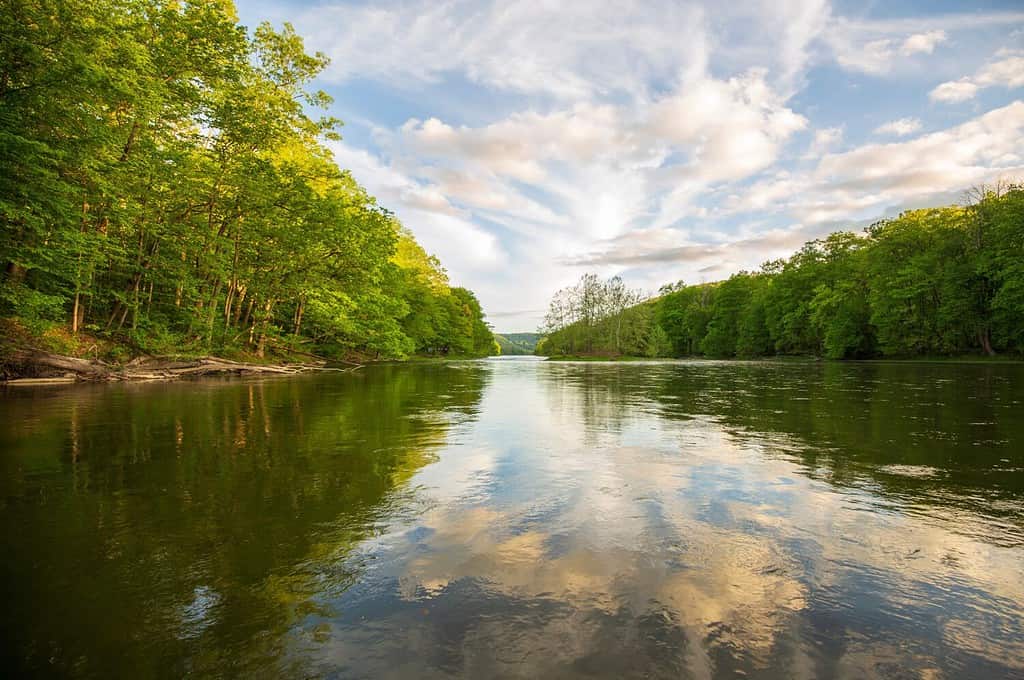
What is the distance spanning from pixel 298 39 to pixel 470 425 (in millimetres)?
27165

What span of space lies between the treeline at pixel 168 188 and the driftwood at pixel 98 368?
1.05 metres

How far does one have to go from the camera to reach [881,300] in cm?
5100

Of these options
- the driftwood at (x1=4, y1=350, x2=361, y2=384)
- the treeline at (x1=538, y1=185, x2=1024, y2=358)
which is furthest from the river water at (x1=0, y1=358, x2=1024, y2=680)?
the treeline at (x1=538, y1=185, x2=1024, y2=358)

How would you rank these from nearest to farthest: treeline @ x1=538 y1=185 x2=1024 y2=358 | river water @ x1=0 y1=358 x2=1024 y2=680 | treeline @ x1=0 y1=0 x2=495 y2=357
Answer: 1. river water @ x1=0 y1=358 x2=1024 y2=680
2. treeline @ x1=0 y1=0 x2=495 y2=357
3. treeline @ x1=538 y1=185 x2=1024 y2=358

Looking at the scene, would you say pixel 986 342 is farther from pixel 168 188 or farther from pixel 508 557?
pixel 168 188

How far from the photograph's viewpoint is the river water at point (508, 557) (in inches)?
85.4

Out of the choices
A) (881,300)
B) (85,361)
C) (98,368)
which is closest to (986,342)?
(881,300)

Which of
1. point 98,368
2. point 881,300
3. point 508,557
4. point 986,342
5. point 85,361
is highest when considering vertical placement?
point 881,300

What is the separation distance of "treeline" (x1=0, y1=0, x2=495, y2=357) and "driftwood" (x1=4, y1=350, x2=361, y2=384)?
1046 mm

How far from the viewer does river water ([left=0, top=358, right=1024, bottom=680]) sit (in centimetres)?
217

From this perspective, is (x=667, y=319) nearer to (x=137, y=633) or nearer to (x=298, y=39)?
(x=298, y=39)

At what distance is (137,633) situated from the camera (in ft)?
7.46

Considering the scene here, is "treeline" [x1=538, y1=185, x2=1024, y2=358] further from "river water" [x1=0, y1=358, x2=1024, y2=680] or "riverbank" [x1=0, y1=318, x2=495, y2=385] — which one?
"riverbank" [x1=0, y1=318, x2=495, y2=385]

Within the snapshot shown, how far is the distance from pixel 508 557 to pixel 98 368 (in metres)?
19.4
